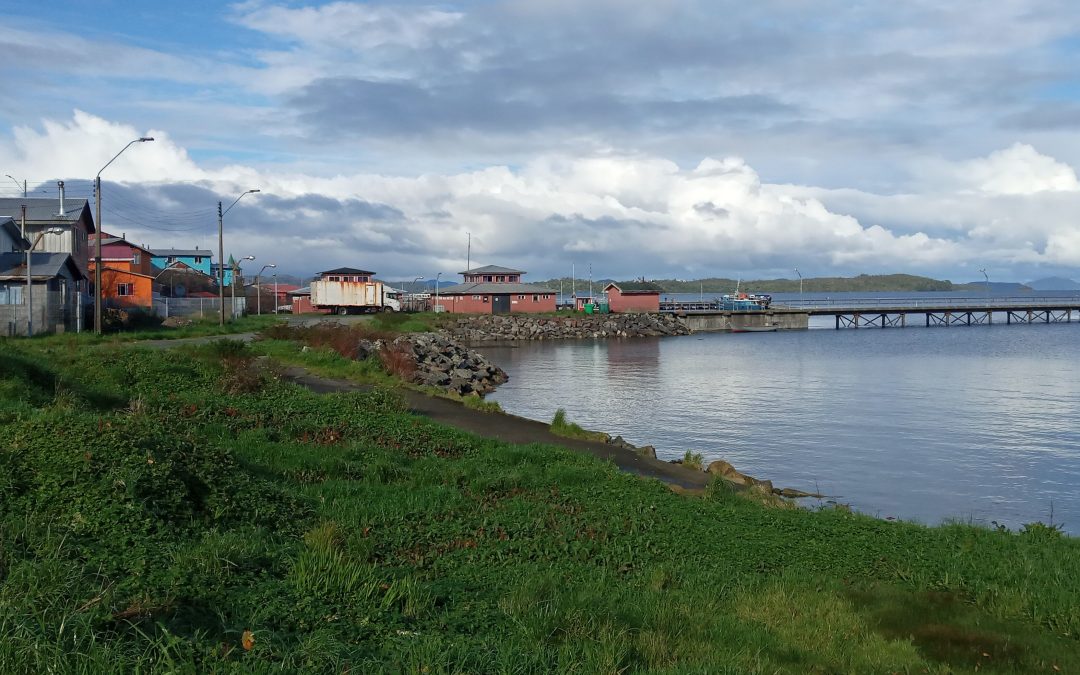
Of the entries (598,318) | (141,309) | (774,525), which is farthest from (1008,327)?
(774,525)

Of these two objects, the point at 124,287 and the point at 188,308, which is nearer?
the point at 124,287

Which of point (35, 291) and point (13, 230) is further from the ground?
point (13, 230)

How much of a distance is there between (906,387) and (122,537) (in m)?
44.5

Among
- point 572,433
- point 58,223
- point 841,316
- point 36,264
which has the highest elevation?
point 58,223

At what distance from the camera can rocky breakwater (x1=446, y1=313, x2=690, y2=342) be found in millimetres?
92125

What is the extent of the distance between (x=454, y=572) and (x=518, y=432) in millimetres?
13449

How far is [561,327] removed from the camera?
97.6 metres

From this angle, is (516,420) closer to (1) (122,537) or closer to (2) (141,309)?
(1) (122,537)

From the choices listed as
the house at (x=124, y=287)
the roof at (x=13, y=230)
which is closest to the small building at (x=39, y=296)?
the roof at (x=13, y=230)

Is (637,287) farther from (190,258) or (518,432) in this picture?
(518,432)

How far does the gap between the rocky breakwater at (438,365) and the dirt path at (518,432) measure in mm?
5621

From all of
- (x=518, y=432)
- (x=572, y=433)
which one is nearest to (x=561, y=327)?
(x=572, y=433)

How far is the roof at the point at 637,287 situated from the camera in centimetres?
11544

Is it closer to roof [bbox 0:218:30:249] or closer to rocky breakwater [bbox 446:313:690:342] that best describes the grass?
roof [bbox 0:218:30:249]
